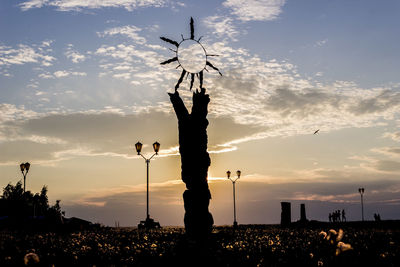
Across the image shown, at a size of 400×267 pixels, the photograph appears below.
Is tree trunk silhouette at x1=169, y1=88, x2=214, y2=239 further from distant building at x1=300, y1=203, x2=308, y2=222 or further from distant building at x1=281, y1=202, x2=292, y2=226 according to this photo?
distant building at x1=300, y1=203, x2=308, y2=222

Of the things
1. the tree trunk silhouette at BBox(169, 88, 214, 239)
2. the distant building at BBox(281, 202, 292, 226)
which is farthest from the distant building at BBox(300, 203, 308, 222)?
the tree trunk silhouette at BBox(169, 88, 214, 239)

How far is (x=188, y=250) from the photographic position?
414 inches

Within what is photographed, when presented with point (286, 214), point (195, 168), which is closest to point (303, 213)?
point (286, 214)

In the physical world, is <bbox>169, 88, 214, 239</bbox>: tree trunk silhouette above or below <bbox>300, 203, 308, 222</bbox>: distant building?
above

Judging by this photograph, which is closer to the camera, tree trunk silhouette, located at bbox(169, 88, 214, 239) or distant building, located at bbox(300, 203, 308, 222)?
tree trunk silhouette, located at bbox(169, 88, 214, 239)

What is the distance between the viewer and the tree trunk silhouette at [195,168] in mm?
18031

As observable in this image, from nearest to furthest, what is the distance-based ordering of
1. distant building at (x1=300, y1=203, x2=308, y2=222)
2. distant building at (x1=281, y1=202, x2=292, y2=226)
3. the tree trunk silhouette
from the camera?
the tree trunk silhouette, distant building at (x1=281, y1=202, x2=292, y2=226), distant building at (x1=300, y1=203, x2=308, y2=222)

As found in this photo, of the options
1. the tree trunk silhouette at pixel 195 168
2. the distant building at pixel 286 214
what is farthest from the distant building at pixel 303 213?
the tree trunk silhouette at pixel 195 168

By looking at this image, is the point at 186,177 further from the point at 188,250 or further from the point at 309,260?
the point at 309,260

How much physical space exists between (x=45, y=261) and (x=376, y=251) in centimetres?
934

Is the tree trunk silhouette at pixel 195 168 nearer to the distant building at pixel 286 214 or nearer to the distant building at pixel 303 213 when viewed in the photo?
the distant building at pixel 286 214

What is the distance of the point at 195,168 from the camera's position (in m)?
18.2

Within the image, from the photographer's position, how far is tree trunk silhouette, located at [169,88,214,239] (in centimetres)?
1803

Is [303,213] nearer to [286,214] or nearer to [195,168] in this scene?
[286,214]
